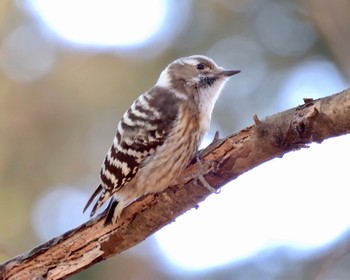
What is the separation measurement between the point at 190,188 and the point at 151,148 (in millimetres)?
470

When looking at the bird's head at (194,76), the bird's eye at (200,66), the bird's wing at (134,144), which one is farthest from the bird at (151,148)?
the bird's eye at (200,66)

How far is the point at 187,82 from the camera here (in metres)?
4.44

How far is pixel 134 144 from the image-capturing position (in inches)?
158

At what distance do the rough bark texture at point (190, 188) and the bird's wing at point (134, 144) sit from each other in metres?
0.17

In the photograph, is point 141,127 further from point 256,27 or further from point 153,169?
point 256,27

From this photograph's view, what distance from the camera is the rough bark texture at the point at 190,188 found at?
3.13 meters

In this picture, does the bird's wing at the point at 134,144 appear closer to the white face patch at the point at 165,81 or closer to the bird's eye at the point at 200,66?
the white face patch at the point at 165,81

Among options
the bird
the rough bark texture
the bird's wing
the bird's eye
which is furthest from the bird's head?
the rough bark texture

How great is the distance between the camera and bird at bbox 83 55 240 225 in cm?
394

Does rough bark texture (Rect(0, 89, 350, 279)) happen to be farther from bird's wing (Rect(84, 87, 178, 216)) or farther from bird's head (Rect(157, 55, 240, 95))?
bird's head (Rect(157, 55, 240, 95))

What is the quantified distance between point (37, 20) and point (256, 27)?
2.90 m

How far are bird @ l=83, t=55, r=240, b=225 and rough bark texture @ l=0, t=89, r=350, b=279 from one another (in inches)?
3.9

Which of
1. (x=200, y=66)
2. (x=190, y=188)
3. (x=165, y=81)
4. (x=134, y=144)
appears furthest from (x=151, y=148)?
(x=200, y=66)

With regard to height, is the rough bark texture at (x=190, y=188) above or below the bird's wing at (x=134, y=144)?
below
